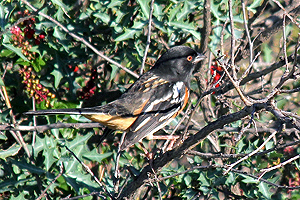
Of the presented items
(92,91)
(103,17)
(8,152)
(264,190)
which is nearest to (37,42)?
(103,17)

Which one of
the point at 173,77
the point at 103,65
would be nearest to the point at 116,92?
the point at 103,65

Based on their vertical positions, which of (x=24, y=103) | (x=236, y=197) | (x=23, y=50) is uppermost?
(x=23, y=50)

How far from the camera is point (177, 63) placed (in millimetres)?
3732

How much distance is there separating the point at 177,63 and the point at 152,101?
0.51 metres

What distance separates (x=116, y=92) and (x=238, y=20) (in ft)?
4.50

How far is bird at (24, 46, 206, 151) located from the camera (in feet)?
10.5

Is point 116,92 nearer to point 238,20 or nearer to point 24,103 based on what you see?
point 24,103

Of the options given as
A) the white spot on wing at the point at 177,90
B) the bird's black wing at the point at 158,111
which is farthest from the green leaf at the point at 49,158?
the white spot on wing at the point at 177,90

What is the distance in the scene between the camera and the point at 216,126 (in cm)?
213

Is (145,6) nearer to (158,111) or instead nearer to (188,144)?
(158,111)

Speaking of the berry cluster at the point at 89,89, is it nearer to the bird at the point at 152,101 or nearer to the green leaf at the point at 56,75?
the green leaf at the point at 56,75

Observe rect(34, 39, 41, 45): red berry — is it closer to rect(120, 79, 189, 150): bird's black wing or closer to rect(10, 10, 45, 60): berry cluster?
rect(10, 10, 45, 60): berry cluster

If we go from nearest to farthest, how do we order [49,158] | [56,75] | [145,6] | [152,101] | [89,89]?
[49,158] → [145,6] → [152,101] → [56,75] → [89,89]

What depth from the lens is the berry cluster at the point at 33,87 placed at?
3.47 m
